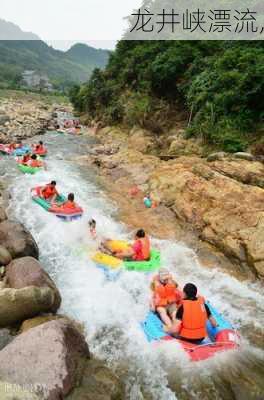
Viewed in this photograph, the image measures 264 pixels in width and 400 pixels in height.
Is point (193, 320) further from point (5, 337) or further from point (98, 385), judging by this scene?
point (5, 337)

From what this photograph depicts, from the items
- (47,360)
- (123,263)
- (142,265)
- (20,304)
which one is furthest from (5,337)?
(142,265)

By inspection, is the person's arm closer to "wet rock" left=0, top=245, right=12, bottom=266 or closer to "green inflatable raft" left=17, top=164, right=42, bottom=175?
"wet rock" left=0, top=245, right=12, bottom=266

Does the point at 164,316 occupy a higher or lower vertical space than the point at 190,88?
lower

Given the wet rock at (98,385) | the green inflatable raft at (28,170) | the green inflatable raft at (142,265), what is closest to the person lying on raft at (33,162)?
the green inflatable raft at (28,170)

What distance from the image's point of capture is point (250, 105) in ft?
50.8

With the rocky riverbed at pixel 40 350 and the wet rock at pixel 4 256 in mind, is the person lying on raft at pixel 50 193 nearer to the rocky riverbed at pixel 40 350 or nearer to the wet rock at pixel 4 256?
the wet rock at pixel 4 256

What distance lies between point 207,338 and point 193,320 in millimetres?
672

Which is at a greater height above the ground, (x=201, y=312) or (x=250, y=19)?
(x=250, y=19)

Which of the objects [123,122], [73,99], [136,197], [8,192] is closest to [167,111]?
[123,122]

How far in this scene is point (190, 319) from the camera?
5.98m

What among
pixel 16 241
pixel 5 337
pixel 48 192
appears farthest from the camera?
pixel 48 192

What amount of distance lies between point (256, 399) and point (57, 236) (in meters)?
7.20

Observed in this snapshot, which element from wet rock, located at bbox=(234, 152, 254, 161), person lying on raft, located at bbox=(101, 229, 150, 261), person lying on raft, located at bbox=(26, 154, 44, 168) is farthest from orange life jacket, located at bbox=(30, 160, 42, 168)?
person lying on raft, located at bbox=(101, 229, 150, 261)

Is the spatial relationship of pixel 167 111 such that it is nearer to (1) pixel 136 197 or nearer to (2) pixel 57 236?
(1) pixel 136 197
